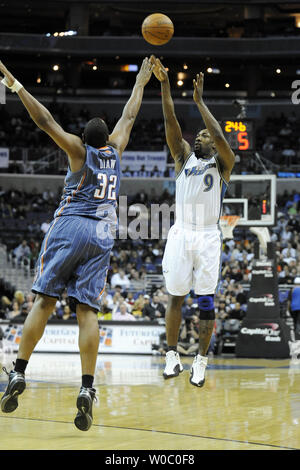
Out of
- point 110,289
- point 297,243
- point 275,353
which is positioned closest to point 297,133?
point 297,243

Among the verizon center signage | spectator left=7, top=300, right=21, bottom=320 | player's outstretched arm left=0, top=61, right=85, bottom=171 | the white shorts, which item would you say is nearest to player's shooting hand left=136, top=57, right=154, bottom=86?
player's outstretched arm left=0, top=61, right=85, bottom=171

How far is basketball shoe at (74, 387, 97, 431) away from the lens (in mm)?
5184

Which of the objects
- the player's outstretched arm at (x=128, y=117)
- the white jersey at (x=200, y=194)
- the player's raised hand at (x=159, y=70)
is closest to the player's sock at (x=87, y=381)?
the player's outstretched arm at (x=128, y=117)

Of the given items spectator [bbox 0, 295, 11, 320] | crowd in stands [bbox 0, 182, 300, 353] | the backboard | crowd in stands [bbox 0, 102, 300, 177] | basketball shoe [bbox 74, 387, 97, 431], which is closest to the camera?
basketball shoe [bbox 74, 387, 97, 431]

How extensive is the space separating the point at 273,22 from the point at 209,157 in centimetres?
2985

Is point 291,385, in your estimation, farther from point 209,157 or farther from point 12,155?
point 12,155

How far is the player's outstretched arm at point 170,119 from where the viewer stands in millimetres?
7078

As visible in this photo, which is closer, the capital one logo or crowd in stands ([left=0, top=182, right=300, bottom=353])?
crowd in stands ([left=0, top=182, right=300, bottom=353])

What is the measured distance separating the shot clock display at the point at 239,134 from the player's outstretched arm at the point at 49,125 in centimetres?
880

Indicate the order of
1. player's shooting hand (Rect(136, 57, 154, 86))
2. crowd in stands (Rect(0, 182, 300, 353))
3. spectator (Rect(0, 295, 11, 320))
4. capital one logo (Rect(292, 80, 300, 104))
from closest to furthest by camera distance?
player's shooting hand (Rect(136, 57, 154, 86)), crowd in stands (Rect(0, 182, 300, 353)), spectator (Rect(0, 295, 11, 320)), capital one logo (Rect(292, 80, 300, 104))

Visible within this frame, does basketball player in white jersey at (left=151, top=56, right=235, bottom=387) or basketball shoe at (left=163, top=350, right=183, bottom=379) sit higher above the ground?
basketball player in white jersey at (left=151, top=56, right=235, bottom=387)

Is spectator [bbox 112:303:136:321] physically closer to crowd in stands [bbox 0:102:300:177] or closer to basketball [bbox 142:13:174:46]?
basketball [bbox 142:13:174:46]

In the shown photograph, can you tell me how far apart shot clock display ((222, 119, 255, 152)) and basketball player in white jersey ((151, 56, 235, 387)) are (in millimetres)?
6994

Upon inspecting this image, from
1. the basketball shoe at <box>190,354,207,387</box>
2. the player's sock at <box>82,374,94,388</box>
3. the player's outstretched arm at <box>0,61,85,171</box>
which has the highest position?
the player's outstretched arm at <box>0,61,85,171</box>
